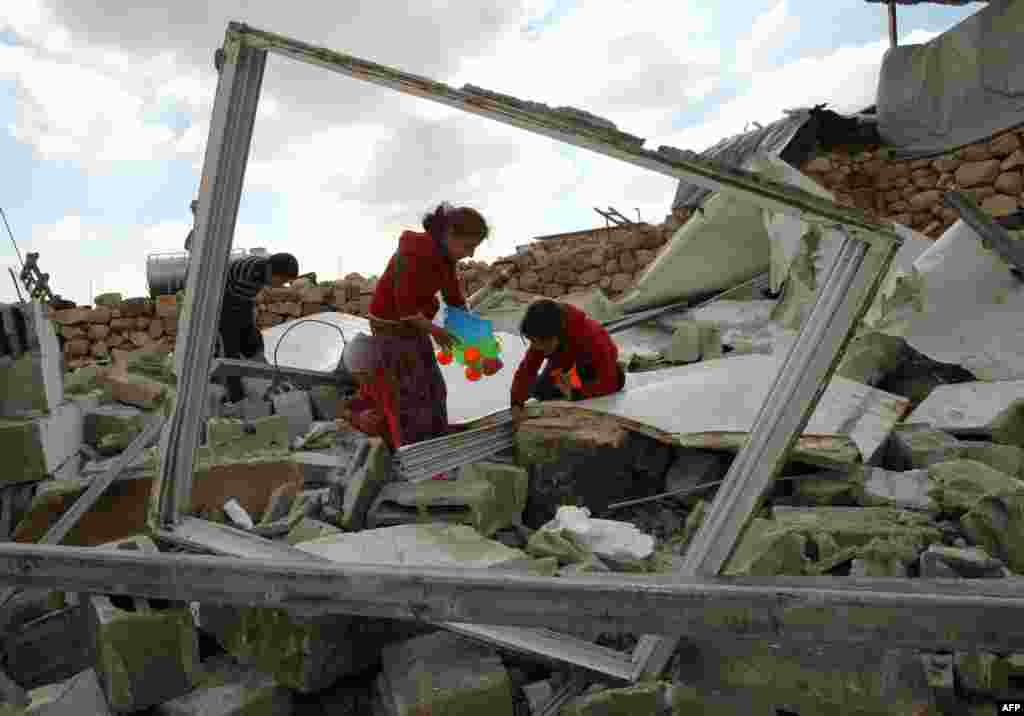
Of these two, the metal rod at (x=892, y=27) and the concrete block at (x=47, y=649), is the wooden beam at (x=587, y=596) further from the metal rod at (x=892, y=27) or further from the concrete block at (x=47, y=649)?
the metal rod at (x=892, y=27)

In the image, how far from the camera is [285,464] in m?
3.14

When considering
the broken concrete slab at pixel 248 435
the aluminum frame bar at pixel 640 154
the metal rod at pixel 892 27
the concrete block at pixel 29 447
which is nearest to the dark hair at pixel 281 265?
the broken concrete slab at pixel 248 435

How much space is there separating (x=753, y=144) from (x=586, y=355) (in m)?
7.05

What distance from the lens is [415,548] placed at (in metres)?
2.23

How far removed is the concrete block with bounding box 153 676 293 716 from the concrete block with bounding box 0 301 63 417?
2.25 m

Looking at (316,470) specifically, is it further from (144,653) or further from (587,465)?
(144,653)

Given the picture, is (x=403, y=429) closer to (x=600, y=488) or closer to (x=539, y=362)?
(x=539, y=362)

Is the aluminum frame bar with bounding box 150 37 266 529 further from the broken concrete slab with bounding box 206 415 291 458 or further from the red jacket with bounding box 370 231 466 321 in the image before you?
the broken concrete slab with bounding box 206 415 291 458

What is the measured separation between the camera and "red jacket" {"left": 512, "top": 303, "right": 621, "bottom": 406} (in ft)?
13.2

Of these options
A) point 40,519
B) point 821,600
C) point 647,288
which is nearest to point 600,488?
point 821,600

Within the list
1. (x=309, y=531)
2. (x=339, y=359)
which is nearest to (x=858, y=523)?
(x=309, y=531)

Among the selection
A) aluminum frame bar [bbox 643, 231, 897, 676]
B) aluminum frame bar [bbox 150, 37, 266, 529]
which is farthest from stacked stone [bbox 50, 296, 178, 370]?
aluminum frame bar [bbox 643, 231, 897, 676]

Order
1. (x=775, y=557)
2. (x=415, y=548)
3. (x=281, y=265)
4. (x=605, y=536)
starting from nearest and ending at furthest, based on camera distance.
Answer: (x=775, y=557), (x=415, y=548), (x=605, y=536), (x=281, y=265)

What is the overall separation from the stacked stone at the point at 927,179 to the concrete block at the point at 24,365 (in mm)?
8486
